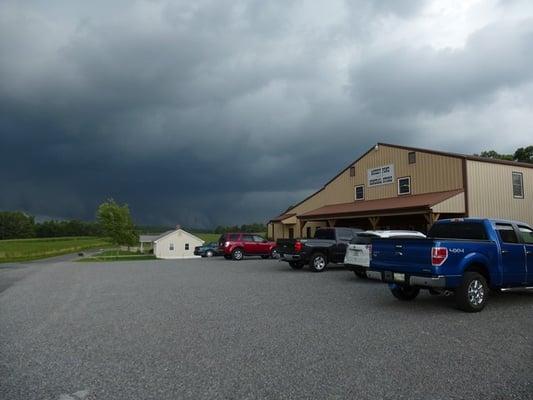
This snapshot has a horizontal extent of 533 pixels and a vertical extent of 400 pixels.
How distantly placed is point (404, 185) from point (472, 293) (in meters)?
20.3

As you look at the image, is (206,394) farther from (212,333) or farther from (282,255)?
(282,255)

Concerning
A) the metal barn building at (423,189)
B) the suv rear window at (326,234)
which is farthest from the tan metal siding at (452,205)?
the suv rear window at (326,234)

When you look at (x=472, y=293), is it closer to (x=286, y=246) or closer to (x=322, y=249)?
(x=322, y=249)

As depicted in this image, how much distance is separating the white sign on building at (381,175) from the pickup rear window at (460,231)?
746 inches

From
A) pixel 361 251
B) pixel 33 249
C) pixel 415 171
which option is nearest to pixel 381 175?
pixel 415 171

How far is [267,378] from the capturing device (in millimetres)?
5082

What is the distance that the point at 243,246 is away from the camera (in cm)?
3006

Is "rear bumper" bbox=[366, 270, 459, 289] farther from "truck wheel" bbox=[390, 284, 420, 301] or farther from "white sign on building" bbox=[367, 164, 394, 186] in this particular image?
"white sign on building" bbox=[367, 164, 394, 186]

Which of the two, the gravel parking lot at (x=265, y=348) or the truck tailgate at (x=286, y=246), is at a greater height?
the truck tailgate at (x=286, y=246)

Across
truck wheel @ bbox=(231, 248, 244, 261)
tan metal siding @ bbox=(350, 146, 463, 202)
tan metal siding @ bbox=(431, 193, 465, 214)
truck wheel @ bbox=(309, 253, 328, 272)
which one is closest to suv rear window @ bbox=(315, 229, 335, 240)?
truck wheel @ bbox=(309, 253, 328, 272)

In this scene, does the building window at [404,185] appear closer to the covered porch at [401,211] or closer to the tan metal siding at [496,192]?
the covered porch at [401,211]

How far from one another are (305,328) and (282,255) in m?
11.9

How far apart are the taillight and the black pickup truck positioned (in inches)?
375

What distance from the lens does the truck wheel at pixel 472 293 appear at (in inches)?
356
